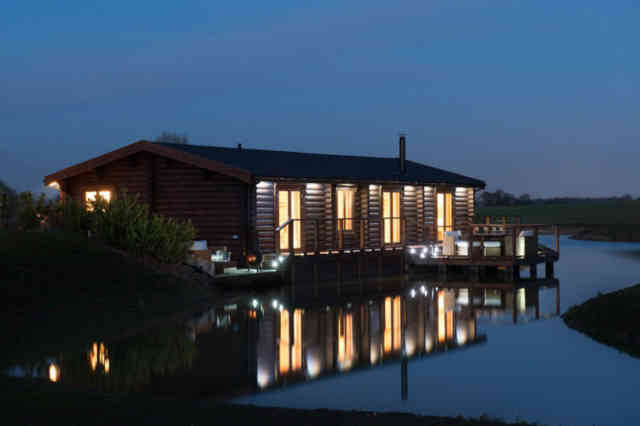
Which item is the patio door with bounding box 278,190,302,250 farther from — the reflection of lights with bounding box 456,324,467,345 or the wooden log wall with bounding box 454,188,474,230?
the reflection of lights with bounding box 456,324,467,345

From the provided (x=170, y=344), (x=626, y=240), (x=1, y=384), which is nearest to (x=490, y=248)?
(x=170, y=344)

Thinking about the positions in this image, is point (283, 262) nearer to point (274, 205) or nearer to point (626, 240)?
point (274, 205)

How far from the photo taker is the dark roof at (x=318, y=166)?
86.9 feet

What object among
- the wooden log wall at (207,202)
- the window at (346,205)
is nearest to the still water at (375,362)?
the wooden log wall at (207,202)

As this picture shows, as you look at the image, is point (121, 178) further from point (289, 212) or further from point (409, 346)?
point (409, 346)

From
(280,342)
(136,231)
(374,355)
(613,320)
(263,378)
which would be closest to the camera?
(263,378)

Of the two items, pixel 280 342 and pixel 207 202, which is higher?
pixel 207 202

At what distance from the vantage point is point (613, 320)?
1531 centimetres

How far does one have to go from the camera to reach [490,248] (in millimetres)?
28172

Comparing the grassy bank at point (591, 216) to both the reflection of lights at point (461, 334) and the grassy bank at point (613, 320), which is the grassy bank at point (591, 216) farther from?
the reflection of lights at point (461, 334)

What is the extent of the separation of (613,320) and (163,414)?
10.1 metres

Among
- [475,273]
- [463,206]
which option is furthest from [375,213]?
[463,206]

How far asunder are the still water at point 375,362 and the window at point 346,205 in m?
8.65

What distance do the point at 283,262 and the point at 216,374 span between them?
13.1 m
